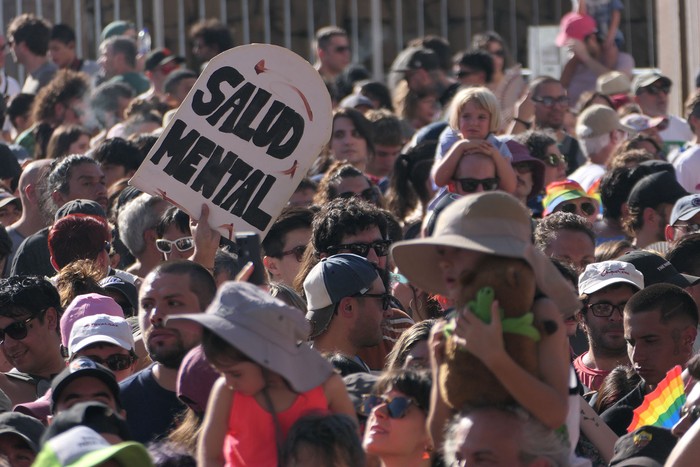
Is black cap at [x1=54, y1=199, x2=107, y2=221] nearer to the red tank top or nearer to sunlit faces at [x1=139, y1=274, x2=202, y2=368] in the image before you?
sunlit faces at [x1=139, y1=274, x2=202, y2=368]

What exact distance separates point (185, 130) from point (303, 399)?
2.21 metres

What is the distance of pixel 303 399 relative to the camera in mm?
4188

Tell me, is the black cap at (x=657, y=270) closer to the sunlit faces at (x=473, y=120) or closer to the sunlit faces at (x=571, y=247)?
the sunlit faces at (x=571, y=247)

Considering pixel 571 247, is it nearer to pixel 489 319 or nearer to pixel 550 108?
pixel 489 319

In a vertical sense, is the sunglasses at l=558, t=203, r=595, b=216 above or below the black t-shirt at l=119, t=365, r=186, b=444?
below

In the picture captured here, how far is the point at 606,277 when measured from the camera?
637 centimetres

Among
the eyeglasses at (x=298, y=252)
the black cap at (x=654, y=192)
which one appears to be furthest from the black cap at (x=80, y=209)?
the black cap at (x=654, y=192)

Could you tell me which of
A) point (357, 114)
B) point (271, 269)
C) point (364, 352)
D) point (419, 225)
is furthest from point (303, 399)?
point (357, 114)

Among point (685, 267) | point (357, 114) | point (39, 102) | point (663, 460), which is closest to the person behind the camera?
point (663, 460)

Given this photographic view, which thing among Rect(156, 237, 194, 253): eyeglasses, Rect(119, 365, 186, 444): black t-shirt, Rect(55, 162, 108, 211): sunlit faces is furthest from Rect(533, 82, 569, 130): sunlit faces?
Rect(119, 365, 186, 444): black t-shirt

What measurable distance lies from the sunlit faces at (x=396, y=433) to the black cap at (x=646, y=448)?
2.01ft

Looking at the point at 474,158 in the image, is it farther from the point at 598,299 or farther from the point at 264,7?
the point at 264,7

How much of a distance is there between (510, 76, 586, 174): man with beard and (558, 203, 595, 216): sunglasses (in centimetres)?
245

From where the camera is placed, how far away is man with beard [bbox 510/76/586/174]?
36.4 ft
